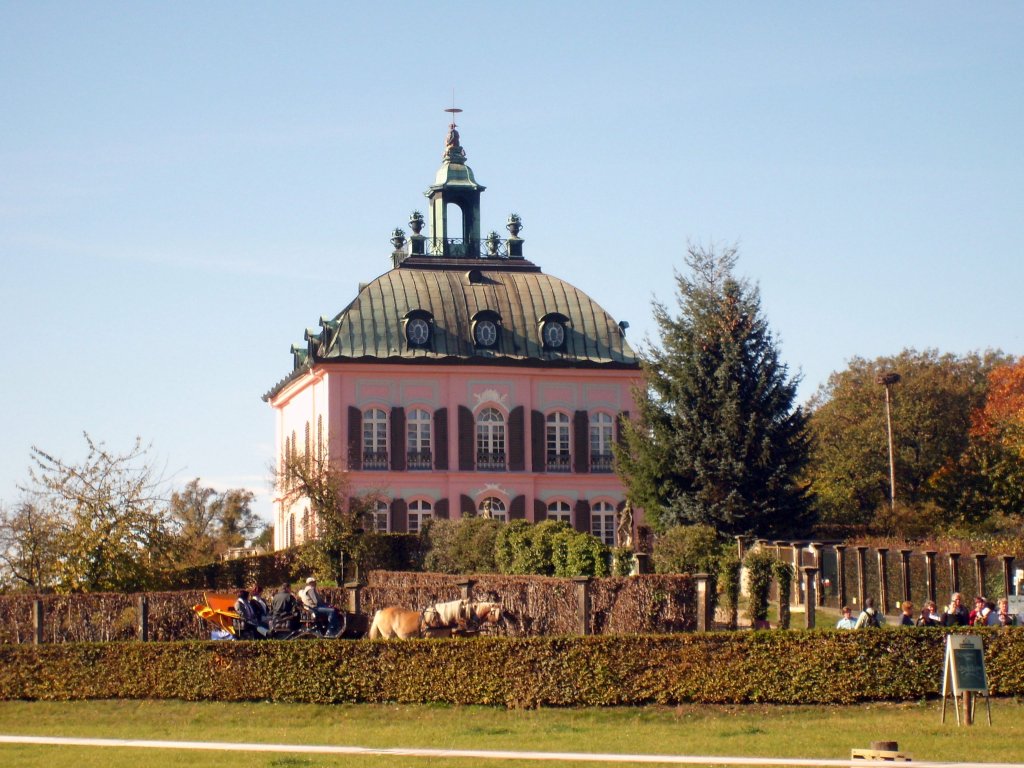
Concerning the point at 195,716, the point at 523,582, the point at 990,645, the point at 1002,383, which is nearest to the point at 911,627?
the point at 990,645

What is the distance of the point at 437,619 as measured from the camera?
2570cm

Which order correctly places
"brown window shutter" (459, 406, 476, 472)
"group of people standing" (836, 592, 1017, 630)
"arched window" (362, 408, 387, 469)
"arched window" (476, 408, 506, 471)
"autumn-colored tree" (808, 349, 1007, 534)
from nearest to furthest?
"group of people standing" (836, 592, 1017, 630) < "arched window" (362, 408, 387, 469) < "brown window shutter" (459, 406, 476, 472) < "arched window" (476, 408, 506, 471) < "autumn-colored tree" (808, 349, 1007, 534)

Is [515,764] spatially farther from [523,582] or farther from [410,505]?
[410,505]

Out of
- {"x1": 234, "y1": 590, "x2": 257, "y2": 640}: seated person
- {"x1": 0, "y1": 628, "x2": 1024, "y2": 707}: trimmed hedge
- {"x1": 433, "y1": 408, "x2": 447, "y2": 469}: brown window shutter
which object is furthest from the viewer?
{"x1": 433, "y1": 408, "x2": 447, "y2": 469}: brown window shutter

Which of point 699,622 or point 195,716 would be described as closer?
point 195,716

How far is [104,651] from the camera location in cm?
2573

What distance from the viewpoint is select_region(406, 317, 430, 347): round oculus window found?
2271 inches

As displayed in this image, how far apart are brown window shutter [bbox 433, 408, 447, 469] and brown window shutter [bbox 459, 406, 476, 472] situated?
0.51 m

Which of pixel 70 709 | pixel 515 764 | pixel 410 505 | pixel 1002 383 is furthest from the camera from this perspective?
pixel 1002 383

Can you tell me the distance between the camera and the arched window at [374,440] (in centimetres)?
5631

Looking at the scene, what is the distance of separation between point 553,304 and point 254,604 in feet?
111

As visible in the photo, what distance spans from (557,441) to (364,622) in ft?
102

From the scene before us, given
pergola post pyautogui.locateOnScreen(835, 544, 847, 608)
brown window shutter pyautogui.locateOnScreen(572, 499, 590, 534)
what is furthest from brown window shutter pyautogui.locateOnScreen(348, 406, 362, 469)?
pergola post pyautogui.locateOnScreen(835, 544, 847, 608)

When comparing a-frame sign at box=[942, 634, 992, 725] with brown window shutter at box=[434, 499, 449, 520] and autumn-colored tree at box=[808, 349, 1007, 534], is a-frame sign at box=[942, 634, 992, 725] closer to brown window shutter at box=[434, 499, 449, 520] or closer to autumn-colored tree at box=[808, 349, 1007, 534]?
brown window shutter at box=[434, 499, 449, 520]
